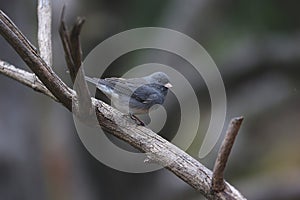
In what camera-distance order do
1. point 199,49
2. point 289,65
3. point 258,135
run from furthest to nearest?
point 258,135 < point 199,49 < point 289,65

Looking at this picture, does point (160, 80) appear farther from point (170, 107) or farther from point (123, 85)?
point (170, 107)

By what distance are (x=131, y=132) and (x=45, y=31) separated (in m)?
0.38

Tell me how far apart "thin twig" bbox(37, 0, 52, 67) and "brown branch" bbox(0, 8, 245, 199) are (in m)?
0.22

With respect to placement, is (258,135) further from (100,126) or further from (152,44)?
(100,126)

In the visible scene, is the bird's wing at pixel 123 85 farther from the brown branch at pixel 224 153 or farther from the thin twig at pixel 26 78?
the brown branch at pixel 224 153

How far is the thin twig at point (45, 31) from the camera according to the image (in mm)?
1480

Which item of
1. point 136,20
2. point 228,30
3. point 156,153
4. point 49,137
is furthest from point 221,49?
point 156,153

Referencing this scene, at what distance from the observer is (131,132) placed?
135cm

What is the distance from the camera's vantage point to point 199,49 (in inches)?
141

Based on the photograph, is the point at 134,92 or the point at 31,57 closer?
the point at 31,57

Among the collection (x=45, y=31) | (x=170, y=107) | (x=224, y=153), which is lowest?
(x=224, y=153)

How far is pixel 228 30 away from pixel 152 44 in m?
1.29

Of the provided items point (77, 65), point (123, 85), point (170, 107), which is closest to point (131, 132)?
point (123, 85)

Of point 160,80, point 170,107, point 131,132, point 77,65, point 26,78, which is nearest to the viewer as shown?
point 77,65
